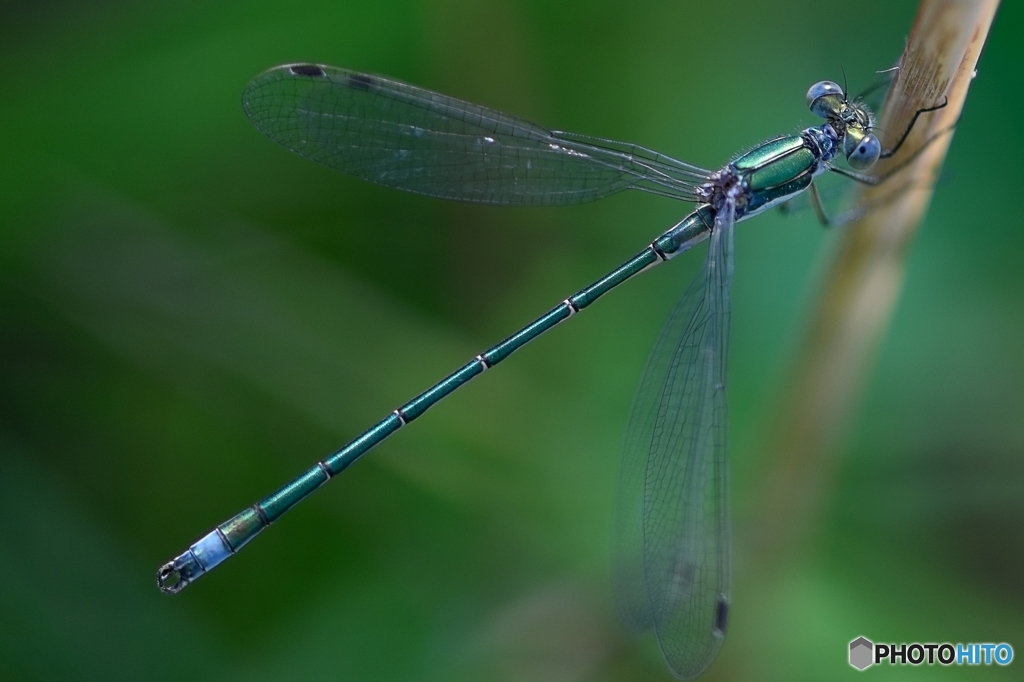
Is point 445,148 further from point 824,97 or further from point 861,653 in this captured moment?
point 861,653

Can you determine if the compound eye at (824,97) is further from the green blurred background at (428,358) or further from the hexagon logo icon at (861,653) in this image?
the hexagon logo icon at (861,653)

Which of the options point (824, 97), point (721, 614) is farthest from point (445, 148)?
point (721, 614)

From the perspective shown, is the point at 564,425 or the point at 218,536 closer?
the point at 218,536

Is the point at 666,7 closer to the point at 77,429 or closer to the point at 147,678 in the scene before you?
the point at 77,429

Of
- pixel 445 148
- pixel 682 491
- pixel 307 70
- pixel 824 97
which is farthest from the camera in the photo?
pixel 445 148

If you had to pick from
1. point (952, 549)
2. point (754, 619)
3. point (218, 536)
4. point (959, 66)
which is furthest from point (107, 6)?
point (952, 549)

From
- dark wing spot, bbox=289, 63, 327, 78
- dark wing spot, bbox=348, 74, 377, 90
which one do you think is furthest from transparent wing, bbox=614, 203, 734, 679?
dark wing spot, bbox=289, 63, 327, 78
